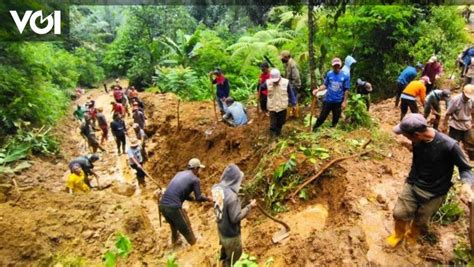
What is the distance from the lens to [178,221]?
20.5ft

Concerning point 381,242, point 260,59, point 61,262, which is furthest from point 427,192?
point 260,59

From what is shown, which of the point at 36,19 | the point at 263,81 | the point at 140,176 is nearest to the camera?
the point at 263,81

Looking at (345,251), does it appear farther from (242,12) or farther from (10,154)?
(242,12)

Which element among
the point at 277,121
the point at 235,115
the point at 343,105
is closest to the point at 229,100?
the point at 235,115

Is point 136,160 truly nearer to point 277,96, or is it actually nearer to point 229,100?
point 229,100

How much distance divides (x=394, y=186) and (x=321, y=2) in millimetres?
4618

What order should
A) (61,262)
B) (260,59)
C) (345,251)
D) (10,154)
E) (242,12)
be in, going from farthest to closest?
(242,12), (260,59), (10,154), (61,262), (345,251)

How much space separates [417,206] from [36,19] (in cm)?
1098

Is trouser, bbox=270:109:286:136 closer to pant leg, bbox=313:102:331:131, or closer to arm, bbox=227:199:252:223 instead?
pant leg, bbox=313:102:331:131

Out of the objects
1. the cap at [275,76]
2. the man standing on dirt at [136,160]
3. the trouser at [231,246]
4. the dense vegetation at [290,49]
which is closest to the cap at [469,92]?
the cap at [275,76]

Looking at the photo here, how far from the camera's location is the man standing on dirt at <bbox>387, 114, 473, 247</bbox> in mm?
3727

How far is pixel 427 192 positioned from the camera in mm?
4090

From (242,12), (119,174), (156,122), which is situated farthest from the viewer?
(242,12)

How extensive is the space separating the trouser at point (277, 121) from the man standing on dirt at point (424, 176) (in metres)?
3.13
